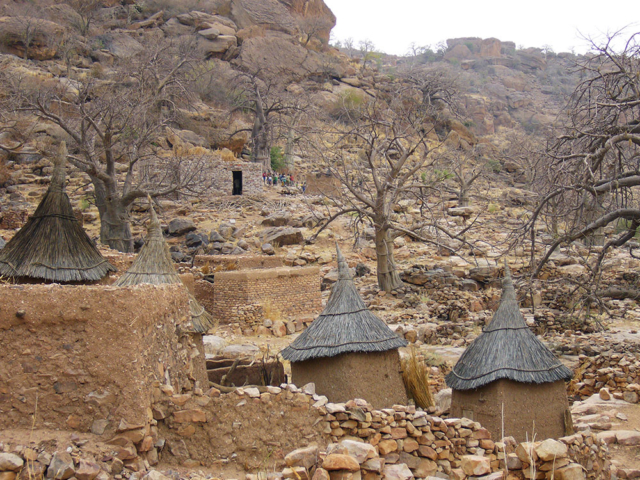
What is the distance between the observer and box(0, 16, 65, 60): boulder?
34031mm

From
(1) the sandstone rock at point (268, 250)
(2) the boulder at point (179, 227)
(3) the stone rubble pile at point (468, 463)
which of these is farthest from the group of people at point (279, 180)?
(3) the stone rubble pile at point (468, 463)

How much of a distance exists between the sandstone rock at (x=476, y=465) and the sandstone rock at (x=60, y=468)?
10.1ft

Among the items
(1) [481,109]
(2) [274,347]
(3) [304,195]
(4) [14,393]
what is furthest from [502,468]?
(1) [481,109]

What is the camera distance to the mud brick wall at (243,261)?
14.1 meters

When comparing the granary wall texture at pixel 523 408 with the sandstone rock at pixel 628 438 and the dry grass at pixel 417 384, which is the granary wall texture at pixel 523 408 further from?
the dry grass at pixel 417 384

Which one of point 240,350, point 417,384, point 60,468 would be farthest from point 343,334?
point 240,350

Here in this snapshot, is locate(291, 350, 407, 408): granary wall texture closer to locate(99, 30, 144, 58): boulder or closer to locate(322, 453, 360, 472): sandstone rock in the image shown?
locate(322, 453, 360, 472): sandstone rock

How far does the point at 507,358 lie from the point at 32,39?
36.0 meters

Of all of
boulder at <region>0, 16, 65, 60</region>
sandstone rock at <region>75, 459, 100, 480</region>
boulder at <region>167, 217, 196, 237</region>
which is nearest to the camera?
sandstone rock at <region>75, 459, 100, 480</region>

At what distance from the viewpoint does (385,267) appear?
49.6ft

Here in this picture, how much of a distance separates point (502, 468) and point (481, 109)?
4710 cm

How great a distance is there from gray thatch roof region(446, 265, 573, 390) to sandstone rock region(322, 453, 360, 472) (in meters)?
2.61

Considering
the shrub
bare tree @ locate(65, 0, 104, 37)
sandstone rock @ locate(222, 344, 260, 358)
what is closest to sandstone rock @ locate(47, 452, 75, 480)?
sandstone rock @ locate(222, 344, 260, 358)

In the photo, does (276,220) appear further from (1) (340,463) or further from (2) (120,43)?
(2) (120,43)
